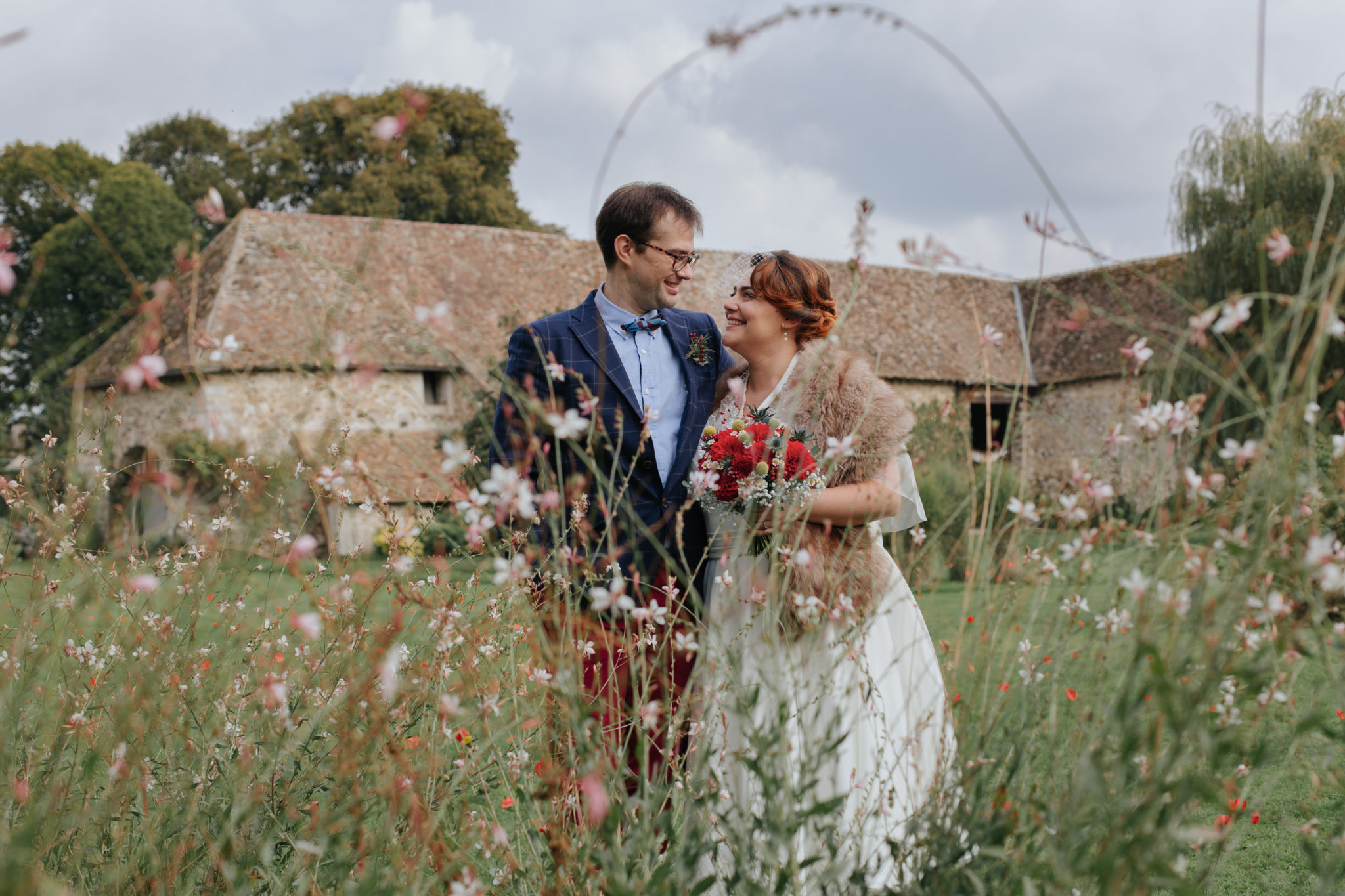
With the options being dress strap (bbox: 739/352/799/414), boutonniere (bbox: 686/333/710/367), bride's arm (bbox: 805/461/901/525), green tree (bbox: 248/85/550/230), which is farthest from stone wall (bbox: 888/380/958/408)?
bride's arm (bbox: 805/461/901/525)

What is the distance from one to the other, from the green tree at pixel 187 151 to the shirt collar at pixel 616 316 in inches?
1147

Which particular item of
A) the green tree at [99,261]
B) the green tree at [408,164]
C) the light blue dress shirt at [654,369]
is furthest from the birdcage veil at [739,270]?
the green tree at [99,261]

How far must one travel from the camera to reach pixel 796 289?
3115 mm

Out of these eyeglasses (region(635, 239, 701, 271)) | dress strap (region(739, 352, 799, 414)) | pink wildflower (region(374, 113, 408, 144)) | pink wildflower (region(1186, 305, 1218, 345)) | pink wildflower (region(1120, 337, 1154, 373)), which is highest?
eyeglasses (region(635, 239, 701, 271))

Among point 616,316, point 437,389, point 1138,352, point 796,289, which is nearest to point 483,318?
point 437,389

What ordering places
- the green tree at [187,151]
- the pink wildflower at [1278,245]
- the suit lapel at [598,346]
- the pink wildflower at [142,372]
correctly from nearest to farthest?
the pink wildflower at [142,372]
the pink wildflower at [1278,245]
the suit lapel at [598,346]
the green tree at [187,151]

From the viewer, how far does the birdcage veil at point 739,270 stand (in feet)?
10.8

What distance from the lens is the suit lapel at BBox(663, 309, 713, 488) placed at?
3.13 m

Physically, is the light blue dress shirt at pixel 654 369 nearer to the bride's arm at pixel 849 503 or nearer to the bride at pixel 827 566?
the bride at pixel 827 566

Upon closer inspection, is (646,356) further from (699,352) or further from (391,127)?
(391,127)

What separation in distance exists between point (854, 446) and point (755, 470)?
40 centimetres

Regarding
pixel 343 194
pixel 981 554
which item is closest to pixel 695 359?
pixel 981 554

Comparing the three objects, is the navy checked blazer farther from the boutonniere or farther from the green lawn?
the green lawn

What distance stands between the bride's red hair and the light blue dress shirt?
0.46m
